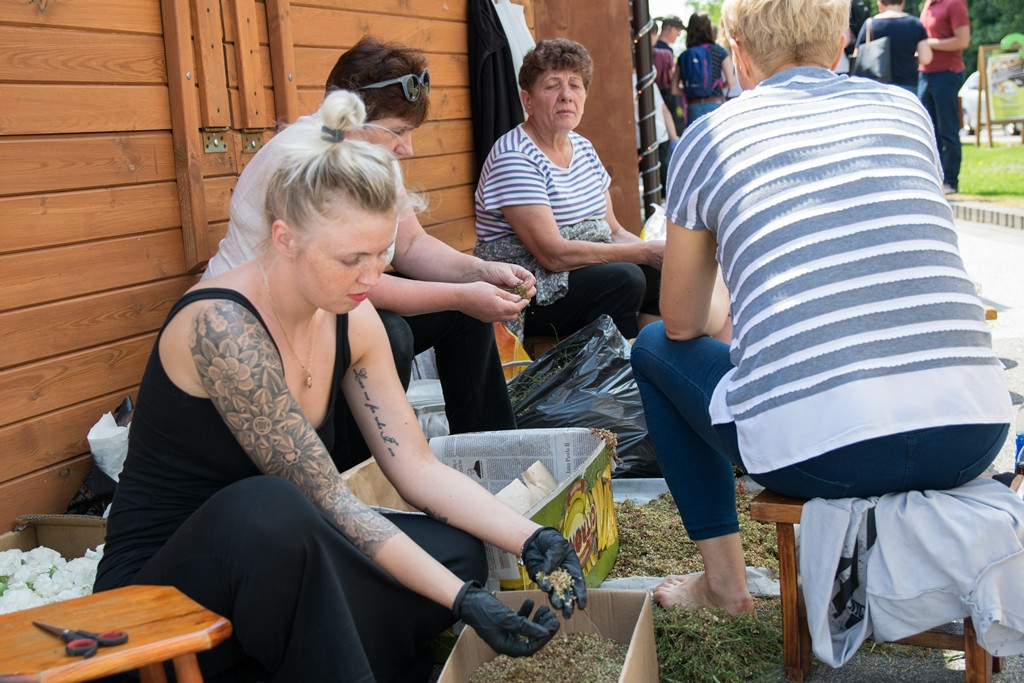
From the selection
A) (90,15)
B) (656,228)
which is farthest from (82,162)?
(656,228)

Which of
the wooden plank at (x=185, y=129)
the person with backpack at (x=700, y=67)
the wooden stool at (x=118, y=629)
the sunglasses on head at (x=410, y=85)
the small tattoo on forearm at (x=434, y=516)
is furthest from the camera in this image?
the person with backpack at (x=700, y=67)

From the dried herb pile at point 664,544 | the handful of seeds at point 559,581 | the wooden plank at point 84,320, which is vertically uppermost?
the wooden plank at point 84,320

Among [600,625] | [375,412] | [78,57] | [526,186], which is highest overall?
[78,57]

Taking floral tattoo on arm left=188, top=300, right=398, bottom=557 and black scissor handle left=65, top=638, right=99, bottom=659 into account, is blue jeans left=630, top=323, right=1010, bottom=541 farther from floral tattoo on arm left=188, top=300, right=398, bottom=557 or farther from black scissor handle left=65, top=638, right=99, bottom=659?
black scissor handle left=65, top=638, right=99, bottom=659

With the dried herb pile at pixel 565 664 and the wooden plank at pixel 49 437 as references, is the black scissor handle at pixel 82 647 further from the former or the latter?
the wooden plank at pixel 49 437

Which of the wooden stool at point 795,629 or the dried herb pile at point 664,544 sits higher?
the wooden stool at point 795,629

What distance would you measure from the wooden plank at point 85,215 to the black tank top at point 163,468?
3.39 ft

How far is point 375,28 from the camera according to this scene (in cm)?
429

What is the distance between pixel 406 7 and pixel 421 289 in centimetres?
207

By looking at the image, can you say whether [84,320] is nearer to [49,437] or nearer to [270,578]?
[49,437]

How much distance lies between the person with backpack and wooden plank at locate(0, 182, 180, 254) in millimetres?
7257

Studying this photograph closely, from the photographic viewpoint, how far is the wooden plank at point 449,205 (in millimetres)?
4613

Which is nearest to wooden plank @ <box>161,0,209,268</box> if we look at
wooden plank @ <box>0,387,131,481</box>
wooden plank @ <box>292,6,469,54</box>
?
wooden plank @ <box>0,387,131,481</box>

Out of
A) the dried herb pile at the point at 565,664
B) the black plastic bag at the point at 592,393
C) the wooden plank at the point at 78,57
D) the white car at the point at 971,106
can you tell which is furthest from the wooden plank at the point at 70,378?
the white car at the point at 971,106
